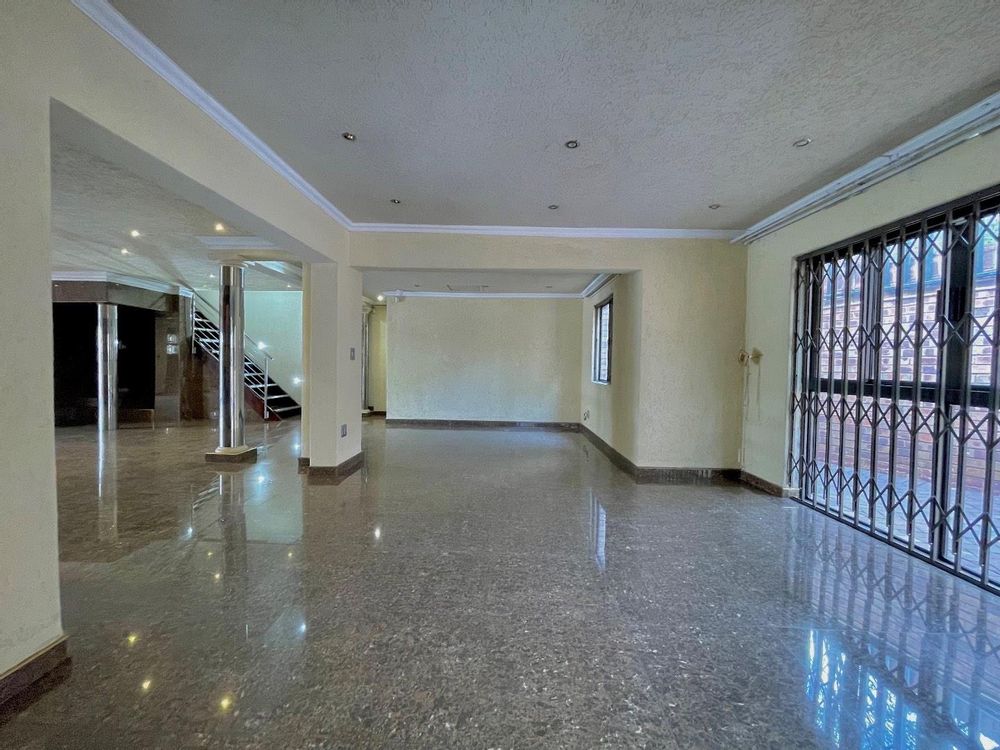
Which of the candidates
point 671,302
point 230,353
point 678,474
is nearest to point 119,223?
point 230,353

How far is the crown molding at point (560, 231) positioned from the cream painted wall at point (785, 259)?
1.90 feet

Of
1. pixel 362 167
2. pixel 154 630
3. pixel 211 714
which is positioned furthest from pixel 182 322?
pixel 211 714

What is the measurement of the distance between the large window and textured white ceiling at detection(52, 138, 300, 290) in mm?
5276

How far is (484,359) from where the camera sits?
8312 mm

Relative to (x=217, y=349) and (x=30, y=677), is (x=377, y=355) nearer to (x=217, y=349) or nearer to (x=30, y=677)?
(x=217, y=349)

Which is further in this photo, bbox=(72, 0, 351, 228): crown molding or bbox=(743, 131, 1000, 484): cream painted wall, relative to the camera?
bbox=(743, 131, 1000, 484): cream painted wall

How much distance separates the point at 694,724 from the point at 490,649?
0.79 metres

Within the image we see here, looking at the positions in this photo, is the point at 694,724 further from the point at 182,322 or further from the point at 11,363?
the point at 182,322

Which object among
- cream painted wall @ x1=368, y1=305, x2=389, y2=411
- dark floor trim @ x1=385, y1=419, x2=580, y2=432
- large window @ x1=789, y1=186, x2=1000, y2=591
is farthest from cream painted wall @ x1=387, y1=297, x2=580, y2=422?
large window @ x1=789, y1=186, x2=1000, y2=591

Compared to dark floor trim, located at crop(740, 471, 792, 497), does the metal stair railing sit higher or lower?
higher

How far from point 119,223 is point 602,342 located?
6.33 metres

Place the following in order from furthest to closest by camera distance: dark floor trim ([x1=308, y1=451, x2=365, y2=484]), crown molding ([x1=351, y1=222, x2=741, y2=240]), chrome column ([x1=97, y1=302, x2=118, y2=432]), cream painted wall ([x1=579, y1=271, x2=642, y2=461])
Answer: chrome column ([x1=97, y1=302, x2=118, y2=432])
cream painted wall ([x1=579, y1=271, x2=642, y2=461])
crown molding ([x1=351, y1=222, x2=741, y2=240])
dark floor trim ([x1=308, y1=451, x2=365, y2=484])

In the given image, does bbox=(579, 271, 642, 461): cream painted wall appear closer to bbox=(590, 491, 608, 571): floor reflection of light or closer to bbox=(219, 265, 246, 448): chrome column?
bbox=(590, 491, 608, 571): floor reflection of light

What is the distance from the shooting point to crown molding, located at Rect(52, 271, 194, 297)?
285 inches
